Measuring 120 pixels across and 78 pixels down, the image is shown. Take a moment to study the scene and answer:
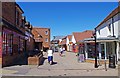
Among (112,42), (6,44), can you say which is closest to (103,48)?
(112,42)

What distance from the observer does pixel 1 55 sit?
56.4 feet

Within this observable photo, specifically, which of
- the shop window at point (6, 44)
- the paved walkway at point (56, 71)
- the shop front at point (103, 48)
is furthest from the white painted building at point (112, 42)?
the shop window at point (6, 44)

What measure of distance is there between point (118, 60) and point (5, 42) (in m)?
10.2

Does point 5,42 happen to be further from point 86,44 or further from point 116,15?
point 116,15

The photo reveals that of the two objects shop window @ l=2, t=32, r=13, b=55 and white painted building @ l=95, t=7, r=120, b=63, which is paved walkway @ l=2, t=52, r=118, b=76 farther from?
white painted building @ l=95, t=7, r=120, b=63

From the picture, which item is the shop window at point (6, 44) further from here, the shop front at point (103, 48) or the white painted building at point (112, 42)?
the white painted building at point (112, 42)

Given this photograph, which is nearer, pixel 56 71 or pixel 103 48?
pixel 56 71

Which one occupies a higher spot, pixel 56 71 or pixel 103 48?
pixel 103 48

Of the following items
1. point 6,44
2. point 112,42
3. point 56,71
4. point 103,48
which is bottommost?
point 56,71

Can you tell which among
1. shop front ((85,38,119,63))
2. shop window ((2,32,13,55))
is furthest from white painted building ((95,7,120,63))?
shop window ((2,32,13,55))

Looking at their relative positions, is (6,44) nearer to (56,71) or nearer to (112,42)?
(56,71)

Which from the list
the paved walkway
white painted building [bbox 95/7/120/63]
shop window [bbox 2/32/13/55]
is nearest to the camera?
the paved walkway

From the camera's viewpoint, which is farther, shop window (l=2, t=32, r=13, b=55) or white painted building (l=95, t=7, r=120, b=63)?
white painted building (l=95, t=7, r=120, b=63)

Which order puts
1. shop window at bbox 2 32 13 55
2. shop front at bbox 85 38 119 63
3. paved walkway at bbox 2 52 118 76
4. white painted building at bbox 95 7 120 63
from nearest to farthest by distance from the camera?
paved walkway at bbox 2 52 118 76 < shop window at bbox 2 32 13 55 < white painted building at bbox 95 7 120 63 < shop front at bbox 85 38 119 63
